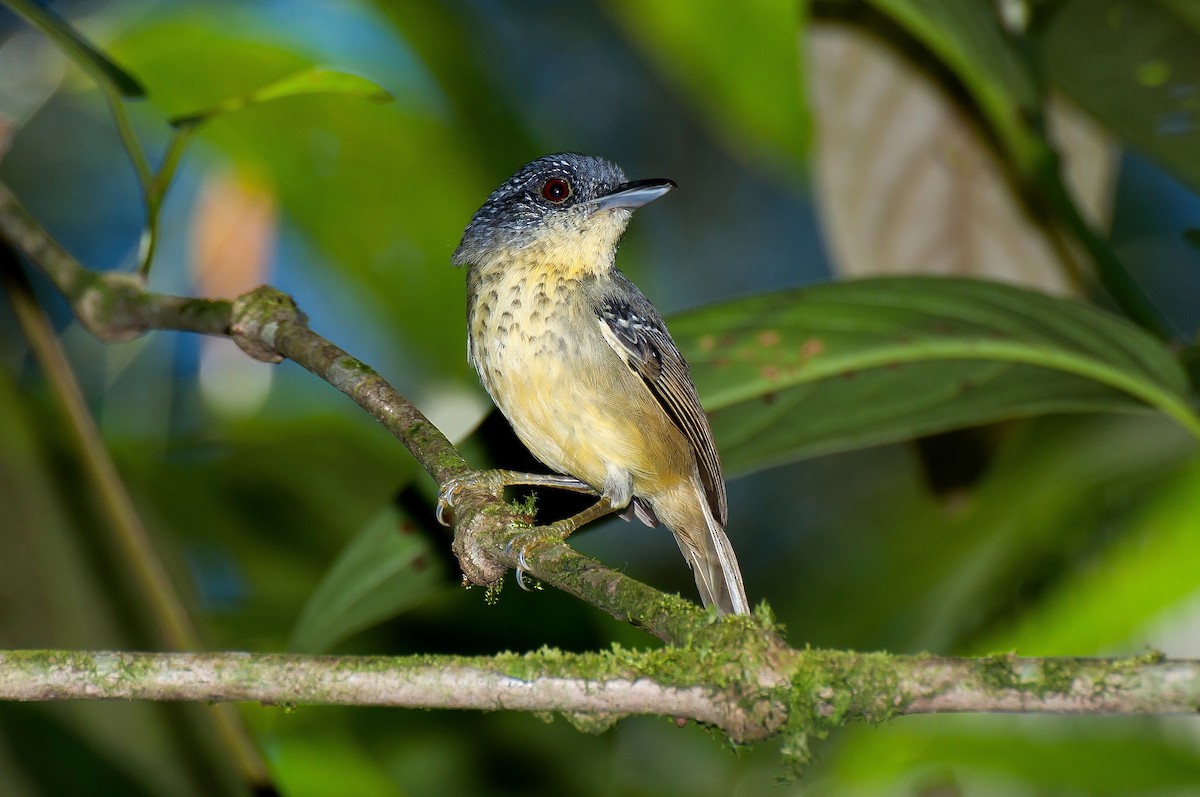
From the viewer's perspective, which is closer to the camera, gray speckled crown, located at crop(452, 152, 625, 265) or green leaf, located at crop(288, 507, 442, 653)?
green leaf, located at crop(288, 507, 442, 653)

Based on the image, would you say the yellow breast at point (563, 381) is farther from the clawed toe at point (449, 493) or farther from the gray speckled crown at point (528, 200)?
the clawed toe at point (449, 493)

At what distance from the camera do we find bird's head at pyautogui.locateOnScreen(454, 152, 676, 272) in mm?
2930

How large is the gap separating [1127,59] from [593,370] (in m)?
1.83

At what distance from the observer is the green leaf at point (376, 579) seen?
234 centimetres

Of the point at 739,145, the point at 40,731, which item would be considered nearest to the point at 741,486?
the point at 739,145

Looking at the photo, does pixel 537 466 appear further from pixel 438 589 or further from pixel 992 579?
pixel 992 579

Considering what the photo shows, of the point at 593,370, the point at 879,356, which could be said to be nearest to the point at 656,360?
the point at 593,370

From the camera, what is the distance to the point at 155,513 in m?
3.41

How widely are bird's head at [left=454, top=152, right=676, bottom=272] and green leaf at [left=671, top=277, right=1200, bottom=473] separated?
455 mm

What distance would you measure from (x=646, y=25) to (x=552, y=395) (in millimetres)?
1934

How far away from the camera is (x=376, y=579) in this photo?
7.79 ft

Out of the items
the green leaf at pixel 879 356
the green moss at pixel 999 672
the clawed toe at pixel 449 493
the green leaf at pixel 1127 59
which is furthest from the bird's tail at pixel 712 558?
the green moss at pixel 999 672

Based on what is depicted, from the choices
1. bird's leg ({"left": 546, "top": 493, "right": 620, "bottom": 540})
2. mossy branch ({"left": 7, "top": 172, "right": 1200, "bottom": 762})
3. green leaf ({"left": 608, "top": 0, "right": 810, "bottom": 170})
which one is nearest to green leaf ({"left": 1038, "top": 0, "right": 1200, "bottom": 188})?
green leaf ({"left": 608, "top": 0, "right": 810, "bottom": 170})

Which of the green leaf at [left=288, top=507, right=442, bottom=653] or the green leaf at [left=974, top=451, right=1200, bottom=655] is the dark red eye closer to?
the green leaf at [left=288, top=507, right=442, bottom=653]
